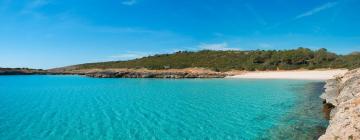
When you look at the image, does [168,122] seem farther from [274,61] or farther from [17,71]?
[17,71]

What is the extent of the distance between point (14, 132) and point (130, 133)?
5.16 m

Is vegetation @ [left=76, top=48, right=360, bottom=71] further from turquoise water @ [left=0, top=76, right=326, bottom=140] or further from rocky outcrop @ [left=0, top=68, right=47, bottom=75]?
turquoise water @ [left=0, top=76, right=326, bottom=140]

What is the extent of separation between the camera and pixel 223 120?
55.6ft

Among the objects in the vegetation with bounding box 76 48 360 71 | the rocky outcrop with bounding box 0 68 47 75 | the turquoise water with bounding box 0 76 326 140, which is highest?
the vegetation with bounding box 76 48 360 71

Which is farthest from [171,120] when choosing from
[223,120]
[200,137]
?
[200,137]

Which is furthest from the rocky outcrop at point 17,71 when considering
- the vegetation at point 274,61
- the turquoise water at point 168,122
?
the turquoise water at point 168,122

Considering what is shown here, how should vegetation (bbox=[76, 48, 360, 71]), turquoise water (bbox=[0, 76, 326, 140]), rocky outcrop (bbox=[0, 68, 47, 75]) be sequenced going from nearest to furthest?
turquoise water (bbox=[0, 76, 326, 140]) → vegetation (bbox=[76, 48, 360, 71]) → rocky outcrop (bbox=[0, 68, 47, 75])

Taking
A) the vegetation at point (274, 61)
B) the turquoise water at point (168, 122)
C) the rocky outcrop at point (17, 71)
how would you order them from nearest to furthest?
the turquoise water at point (168, 122) → the vegetation at point (274, 61) → the rocky outcrop at point (17, 71)

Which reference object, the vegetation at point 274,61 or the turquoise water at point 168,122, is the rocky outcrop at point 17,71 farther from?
the turquoise water at point 168,122

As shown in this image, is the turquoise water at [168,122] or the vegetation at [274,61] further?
the vegetation at [274,61]

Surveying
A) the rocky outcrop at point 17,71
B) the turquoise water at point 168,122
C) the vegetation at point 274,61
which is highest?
the vegetation at point 274,61

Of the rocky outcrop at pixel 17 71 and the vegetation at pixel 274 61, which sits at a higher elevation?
the vegetation at pixel 274 61

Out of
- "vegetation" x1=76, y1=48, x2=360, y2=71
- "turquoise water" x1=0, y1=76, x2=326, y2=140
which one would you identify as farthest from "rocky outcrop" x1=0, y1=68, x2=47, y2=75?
"turquoise water" x1=0, y1=76, x2=326, y2=140

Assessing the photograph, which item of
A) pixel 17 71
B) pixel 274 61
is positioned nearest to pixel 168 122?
pixel 274 61
